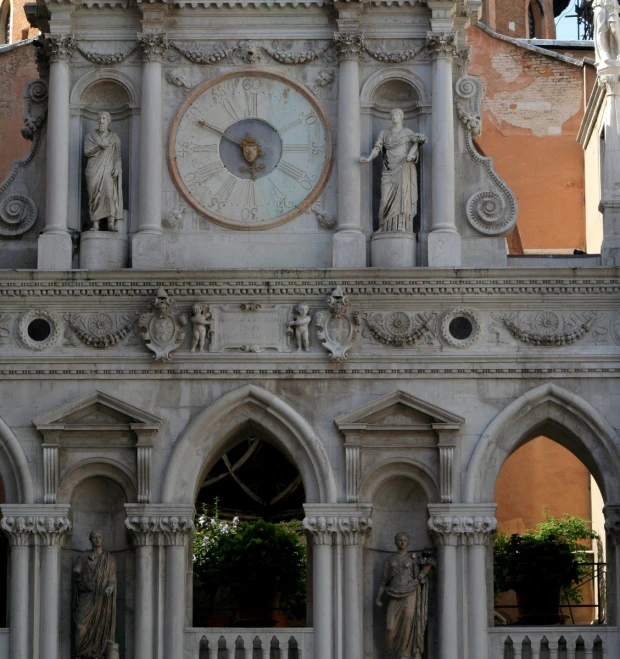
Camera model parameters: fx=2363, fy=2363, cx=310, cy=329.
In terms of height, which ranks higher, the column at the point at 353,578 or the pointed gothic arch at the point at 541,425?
the pointed gothic arch at the point at 541,425

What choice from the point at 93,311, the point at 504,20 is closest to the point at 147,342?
the point at 93,311

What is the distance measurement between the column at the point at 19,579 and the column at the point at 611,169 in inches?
252

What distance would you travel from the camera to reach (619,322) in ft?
77.3

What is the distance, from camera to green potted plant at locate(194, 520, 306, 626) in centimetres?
2492

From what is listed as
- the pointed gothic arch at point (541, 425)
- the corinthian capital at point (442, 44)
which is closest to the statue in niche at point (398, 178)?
the corinthian capital at point (442, 44)

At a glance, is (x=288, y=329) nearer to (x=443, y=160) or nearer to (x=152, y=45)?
(x=443, y=160)

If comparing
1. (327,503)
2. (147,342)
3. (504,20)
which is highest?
(504,20)

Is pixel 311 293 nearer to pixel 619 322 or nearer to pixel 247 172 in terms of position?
pixel 247 172

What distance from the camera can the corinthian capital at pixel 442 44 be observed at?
24.1 m

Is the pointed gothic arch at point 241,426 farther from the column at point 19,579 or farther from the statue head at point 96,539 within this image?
the column at point 19,579

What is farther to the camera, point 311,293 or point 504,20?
point 504,20

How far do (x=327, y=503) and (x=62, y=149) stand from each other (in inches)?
179

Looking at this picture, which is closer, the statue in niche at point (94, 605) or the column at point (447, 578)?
the column at point (447, 578)

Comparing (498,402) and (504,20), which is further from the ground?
(504,20)
